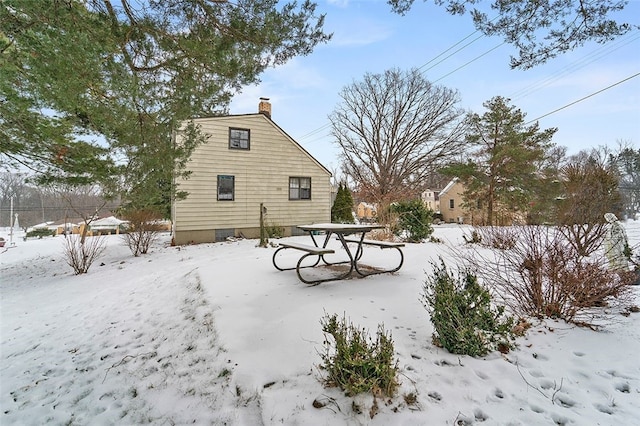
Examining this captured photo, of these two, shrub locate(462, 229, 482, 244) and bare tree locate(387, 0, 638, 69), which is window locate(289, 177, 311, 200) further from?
bare tree locate(387, 0, 638, 69)

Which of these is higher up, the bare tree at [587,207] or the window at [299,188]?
the window at [299,188]

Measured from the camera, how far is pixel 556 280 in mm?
3121

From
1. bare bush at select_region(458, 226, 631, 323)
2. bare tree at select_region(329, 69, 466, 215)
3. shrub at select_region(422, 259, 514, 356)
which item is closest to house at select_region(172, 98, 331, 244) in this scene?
bare tree at select_region(329, 69, 466, 215)

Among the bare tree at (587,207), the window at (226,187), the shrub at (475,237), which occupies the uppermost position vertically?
the window at (226,187)

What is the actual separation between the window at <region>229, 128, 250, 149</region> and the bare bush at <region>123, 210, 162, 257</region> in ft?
14.1

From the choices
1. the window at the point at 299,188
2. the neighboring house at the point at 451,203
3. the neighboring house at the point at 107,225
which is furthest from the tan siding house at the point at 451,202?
the neighboring house at the point at 107,225

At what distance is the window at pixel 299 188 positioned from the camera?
45.5 feet

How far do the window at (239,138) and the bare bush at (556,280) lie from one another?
446 inches

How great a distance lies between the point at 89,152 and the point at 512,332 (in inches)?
310

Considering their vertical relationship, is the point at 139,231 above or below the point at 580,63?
below

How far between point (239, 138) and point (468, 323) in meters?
12.0

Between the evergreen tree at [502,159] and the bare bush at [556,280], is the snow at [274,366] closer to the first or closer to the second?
the bare bush at [556,280]

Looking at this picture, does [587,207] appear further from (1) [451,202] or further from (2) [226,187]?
(1) [451,202]

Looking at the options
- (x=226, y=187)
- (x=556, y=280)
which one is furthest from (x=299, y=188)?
(x=556, y=280)
